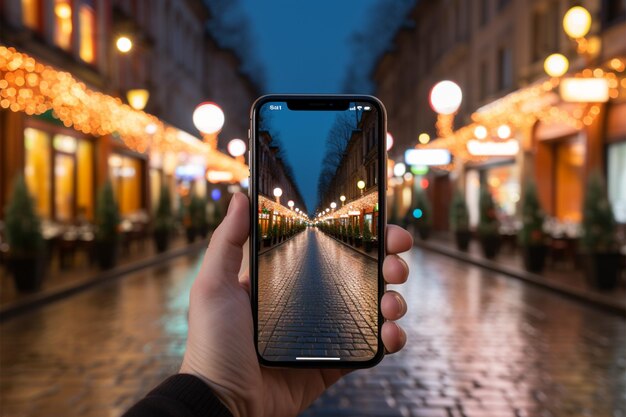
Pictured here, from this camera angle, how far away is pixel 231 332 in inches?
94.2

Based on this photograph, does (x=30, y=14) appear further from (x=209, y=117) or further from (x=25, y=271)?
(x=209, y=117)

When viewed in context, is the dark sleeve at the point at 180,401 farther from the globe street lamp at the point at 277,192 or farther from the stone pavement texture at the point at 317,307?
the globe street lamp at the point at 277,192

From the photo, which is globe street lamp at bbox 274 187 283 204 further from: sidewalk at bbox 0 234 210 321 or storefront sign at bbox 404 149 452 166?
sidewalk at bbox 0 234 210 321

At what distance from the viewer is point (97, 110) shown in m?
24.6

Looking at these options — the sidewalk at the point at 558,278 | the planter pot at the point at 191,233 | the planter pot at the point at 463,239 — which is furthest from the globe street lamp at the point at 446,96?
the planter pot at the point at 191,233

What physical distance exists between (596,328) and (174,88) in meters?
39.2

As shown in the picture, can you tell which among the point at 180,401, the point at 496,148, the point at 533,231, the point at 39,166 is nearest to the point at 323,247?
the point at 180,401

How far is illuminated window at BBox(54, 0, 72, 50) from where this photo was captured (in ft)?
79.8

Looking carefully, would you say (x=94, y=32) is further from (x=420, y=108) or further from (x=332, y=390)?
(x=420, y=108)

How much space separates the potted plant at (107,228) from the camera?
1814 cm

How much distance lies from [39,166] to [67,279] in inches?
284

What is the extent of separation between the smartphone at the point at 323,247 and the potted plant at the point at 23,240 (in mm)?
11890

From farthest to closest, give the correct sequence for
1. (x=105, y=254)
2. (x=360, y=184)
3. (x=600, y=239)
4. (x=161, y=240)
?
(x=161, y=240)
(x=105, y=254)
(x=600, y=239)
(x=360, y=184)

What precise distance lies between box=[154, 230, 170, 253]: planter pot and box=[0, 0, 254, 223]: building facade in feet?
9.22
